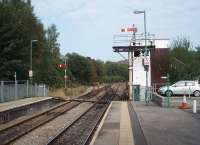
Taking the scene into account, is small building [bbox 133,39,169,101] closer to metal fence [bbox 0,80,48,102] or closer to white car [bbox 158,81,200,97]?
white car [bbox 158,81,200,97]

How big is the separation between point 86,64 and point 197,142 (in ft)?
349

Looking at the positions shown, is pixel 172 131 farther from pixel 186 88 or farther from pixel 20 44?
pixel 20 44

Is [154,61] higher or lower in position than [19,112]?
higher

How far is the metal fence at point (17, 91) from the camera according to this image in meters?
41.5

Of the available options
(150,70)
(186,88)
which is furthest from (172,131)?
(150,70)

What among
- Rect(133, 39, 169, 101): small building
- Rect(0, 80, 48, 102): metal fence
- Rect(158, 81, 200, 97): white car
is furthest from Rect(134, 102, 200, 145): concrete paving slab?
Rect(133, 39, 169, 101): small building

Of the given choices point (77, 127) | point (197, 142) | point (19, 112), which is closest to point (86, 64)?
point (19, 112)

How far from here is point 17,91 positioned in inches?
1841

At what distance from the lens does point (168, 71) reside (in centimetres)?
6138

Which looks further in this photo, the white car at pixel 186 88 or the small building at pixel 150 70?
the small building at pixel 150 70

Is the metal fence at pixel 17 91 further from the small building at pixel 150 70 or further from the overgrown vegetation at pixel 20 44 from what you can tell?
the small building at pixel 150 70

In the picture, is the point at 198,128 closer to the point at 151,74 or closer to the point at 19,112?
the point at 19,112

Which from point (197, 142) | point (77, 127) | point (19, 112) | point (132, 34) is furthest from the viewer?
point (132, 34)

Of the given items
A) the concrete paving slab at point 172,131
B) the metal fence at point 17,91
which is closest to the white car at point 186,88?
the metal fence at point 17,91
